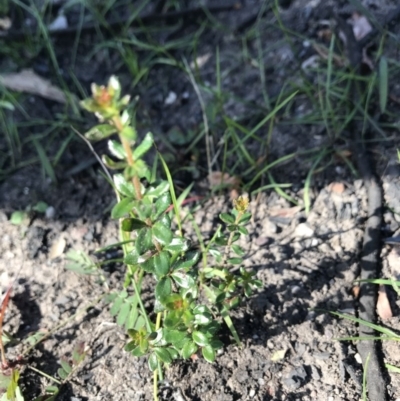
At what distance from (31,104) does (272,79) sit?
1149 millimetres

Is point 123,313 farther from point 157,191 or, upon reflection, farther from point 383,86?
point 383,86

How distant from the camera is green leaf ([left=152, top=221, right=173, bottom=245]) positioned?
4.34 ft

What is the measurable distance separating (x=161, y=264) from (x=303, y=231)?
755mm

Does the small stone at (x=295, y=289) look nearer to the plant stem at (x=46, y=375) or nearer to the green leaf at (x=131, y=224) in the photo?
the green leaf at (x=131, y=224)

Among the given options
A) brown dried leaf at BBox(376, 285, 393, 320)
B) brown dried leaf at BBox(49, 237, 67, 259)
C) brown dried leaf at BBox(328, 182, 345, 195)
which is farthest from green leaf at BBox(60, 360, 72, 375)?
brown dried leaf at BBox(328, 182, 345, 195)

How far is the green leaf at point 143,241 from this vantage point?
4.40 feet

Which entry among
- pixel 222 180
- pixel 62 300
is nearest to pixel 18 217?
pixel 62 300

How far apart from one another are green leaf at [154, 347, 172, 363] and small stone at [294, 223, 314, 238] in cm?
72

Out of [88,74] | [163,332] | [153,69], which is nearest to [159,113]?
[153,69]

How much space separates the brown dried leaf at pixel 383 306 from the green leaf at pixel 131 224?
0.84m

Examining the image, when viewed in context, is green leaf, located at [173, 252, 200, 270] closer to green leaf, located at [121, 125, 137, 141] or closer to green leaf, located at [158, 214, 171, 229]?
green leaf, located at [158, 214, 171, 229]

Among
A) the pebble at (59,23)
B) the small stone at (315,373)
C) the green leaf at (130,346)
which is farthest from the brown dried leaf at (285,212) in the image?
the pebble at (59,23)

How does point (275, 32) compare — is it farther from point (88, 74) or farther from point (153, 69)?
point (88, 74)

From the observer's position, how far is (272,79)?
249 cm
